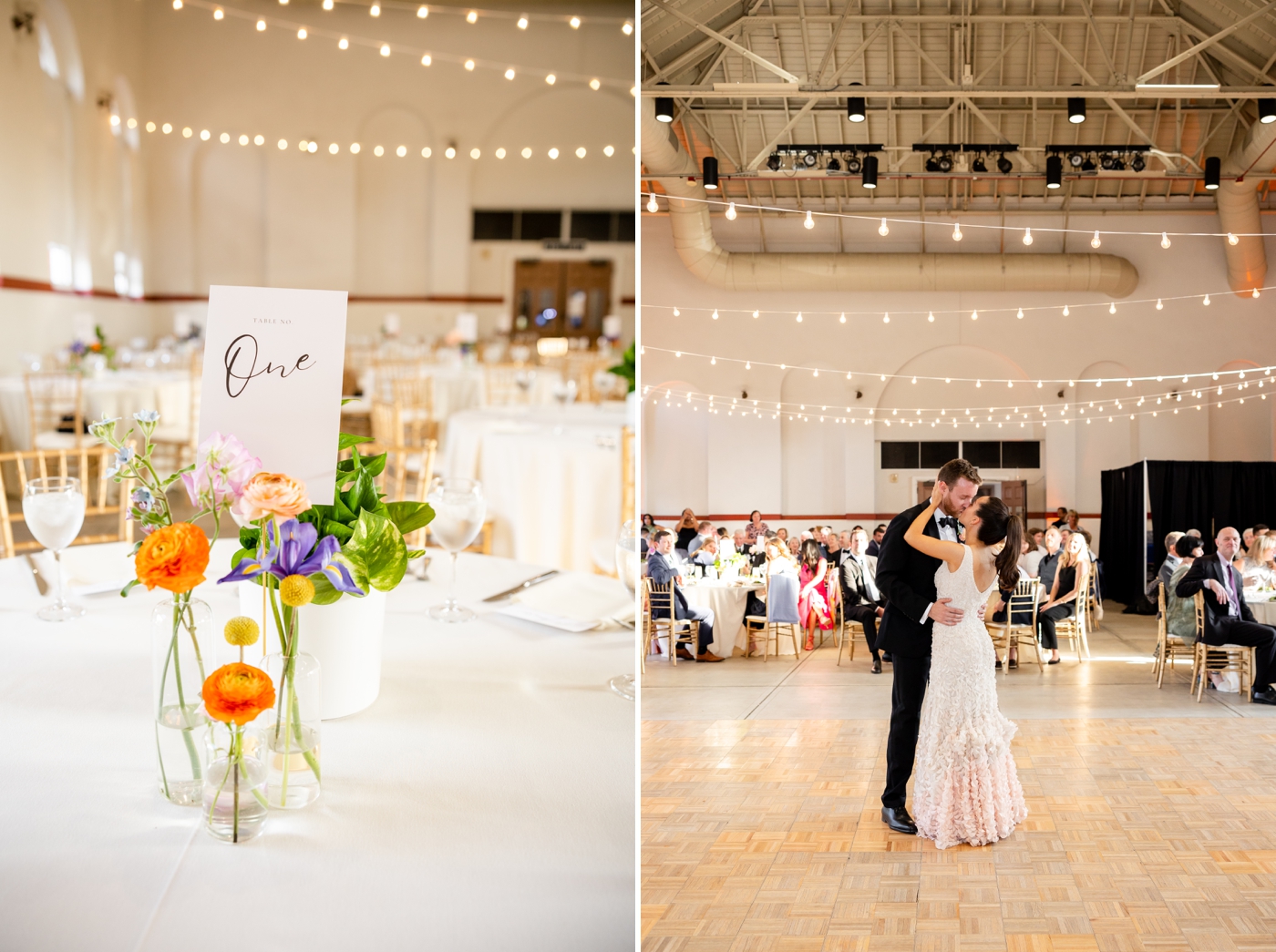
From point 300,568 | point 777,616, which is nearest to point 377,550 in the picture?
point 300,568

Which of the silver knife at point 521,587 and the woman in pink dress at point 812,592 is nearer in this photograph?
the silver knife at point 521,587

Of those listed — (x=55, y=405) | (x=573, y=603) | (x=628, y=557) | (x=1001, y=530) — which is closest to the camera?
(x=628, y=557)

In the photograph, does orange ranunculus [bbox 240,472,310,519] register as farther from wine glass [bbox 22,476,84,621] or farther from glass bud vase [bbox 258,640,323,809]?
wine glass [bbox 22,476,84,621]

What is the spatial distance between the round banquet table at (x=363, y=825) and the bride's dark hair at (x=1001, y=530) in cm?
129

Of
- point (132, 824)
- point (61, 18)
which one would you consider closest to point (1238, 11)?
point (132, 824)

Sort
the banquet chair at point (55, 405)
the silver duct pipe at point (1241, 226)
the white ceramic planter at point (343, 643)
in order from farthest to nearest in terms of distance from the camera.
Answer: the banquet chair at point (55, 405) < the silver duct pipe at point (1241, 226) < the white ceramic planter at point (343, 643)

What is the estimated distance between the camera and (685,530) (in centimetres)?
250

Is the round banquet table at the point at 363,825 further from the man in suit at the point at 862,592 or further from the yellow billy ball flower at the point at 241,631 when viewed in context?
the man in suit at the point at 862,592

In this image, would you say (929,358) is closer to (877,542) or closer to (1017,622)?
(877,542)

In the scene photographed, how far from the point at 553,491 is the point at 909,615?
2392 millimetres

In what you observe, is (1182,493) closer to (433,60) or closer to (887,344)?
(887,344)

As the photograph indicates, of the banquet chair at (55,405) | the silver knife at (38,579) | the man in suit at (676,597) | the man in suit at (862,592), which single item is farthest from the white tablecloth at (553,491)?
the banquet chair at (55,405)

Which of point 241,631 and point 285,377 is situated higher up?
point 285,377

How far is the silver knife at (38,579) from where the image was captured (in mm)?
1680
